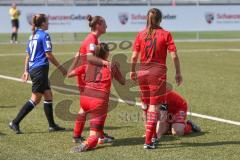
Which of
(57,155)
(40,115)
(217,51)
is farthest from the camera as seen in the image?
(217,51)

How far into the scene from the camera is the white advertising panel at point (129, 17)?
31.9m

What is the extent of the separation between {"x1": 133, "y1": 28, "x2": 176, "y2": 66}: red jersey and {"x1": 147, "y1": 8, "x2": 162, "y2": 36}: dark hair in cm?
6

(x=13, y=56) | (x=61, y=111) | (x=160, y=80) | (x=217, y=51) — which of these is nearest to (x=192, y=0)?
(x=217, y=51)

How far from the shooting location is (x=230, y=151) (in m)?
8.31

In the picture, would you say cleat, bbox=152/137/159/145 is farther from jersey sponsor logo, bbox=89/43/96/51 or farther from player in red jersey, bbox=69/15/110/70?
jersey sponsor logo, bbox=89/43/96/51

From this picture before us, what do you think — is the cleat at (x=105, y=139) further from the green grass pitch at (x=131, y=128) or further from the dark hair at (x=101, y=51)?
the dark hair at (x=101, y=51)

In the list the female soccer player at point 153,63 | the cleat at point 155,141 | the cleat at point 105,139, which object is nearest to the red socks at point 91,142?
the cleat at point 105,139

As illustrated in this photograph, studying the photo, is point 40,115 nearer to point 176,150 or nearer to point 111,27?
point 176,150

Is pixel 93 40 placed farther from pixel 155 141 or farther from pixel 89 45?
pixel 155 141

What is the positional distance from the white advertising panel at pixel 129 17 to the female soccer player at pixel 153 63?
23391 mm

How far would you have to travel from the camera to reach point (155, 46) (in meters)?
8.51

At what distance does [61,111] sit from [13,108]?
3.26 feet

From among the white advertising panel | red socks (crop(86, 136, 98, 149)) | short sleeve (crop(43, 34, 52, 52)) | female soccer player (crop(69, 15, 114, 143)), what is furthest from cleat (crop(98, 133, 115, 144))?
the white advertising panel

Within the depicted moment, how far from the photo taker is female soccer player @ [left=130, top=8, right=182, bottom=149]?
8.44m
